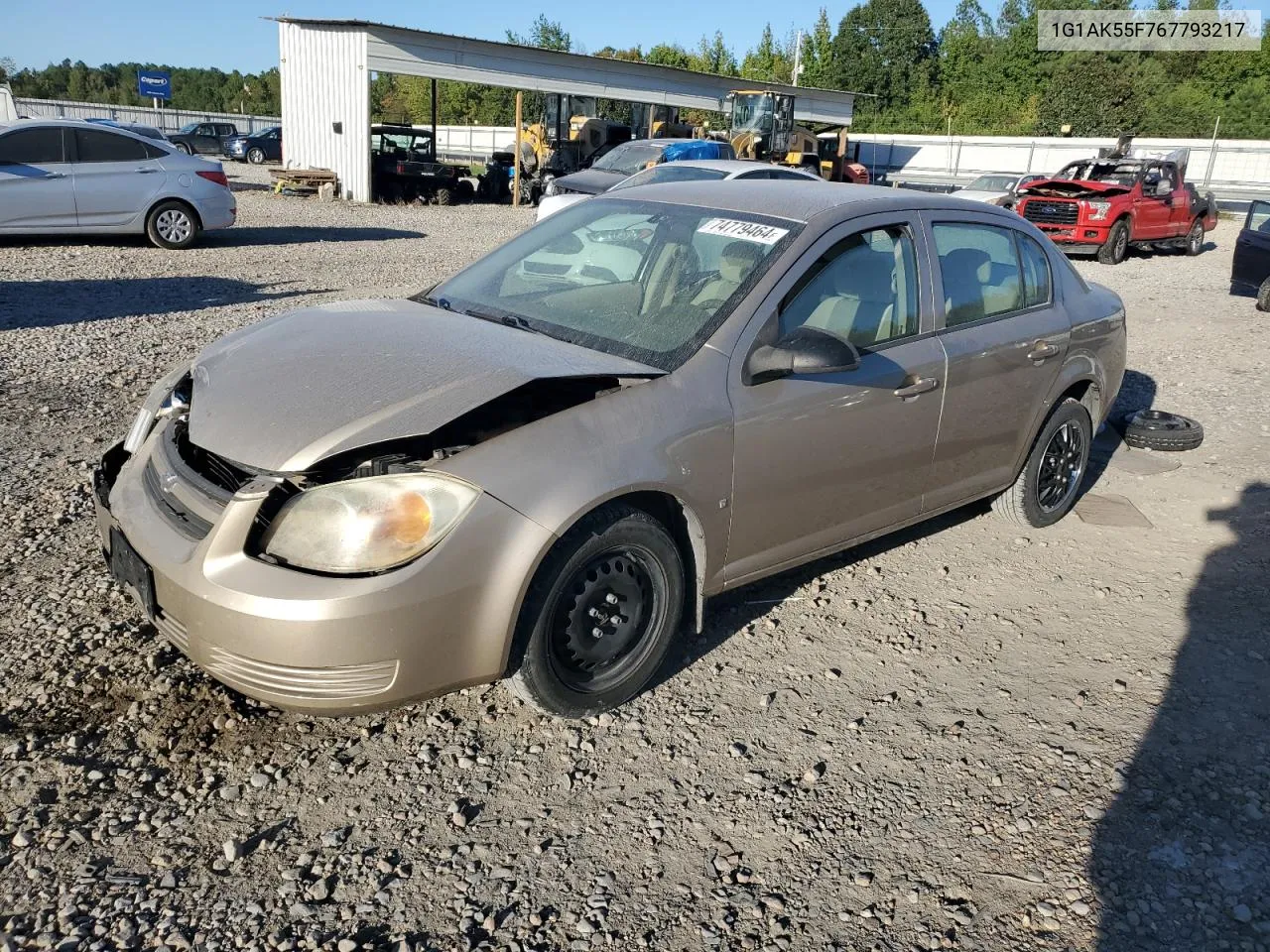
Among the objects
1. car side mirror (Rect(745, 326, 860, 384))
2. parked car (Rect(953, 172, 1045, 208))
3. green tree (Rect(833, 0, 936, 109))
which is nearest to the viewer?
car side mirror (Rect(745, 326, 860, 384))

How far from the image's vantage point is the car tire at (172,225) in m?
13.7

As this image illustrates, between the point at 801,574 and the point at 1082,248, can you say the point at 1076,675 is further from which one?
the point at 1082,248

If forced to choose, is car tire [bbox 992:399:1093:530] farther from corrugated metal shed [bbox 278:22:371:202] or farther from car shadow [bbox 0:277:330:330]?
corrugated metal shed [bbox 278:22:371:202]

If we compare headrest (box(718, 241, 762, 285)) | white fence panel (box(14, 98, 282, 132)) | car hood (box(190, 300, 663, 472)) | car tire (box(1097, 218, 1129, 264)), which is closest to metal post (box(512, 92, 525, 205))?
car tire (box(1097, 218, 1129, 264))

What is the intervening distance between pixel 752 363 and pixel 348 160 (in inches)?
909

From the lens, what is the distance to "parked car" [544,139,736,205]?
1767 centimetres

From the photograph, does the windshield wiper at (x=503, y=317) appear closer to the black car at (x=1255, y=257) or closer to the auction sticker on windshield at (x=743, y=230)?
the auction sticker on windshield at (x=743, y=230)

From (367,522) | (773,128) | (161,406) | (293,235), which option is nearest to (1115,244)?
(773,128)

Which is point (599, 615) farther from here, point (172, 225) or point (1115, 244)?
point (1115, 244)

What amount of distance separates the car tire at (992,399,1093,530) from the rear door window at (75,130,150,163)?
1234cm

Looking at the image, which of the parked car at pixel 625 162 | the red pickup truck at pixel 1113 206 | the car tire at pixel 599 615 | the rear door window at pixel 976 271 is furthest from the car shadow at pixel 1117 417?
the parked car at pixel 625 162

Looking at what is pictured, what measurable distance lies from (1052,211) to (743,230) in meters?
16.4

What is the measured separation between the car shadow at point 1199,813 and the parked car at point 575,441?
124 centimetres

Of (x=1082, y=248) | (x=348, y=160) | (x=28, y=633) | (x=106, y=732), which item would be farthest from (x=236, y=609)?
(x=348, y=160)
